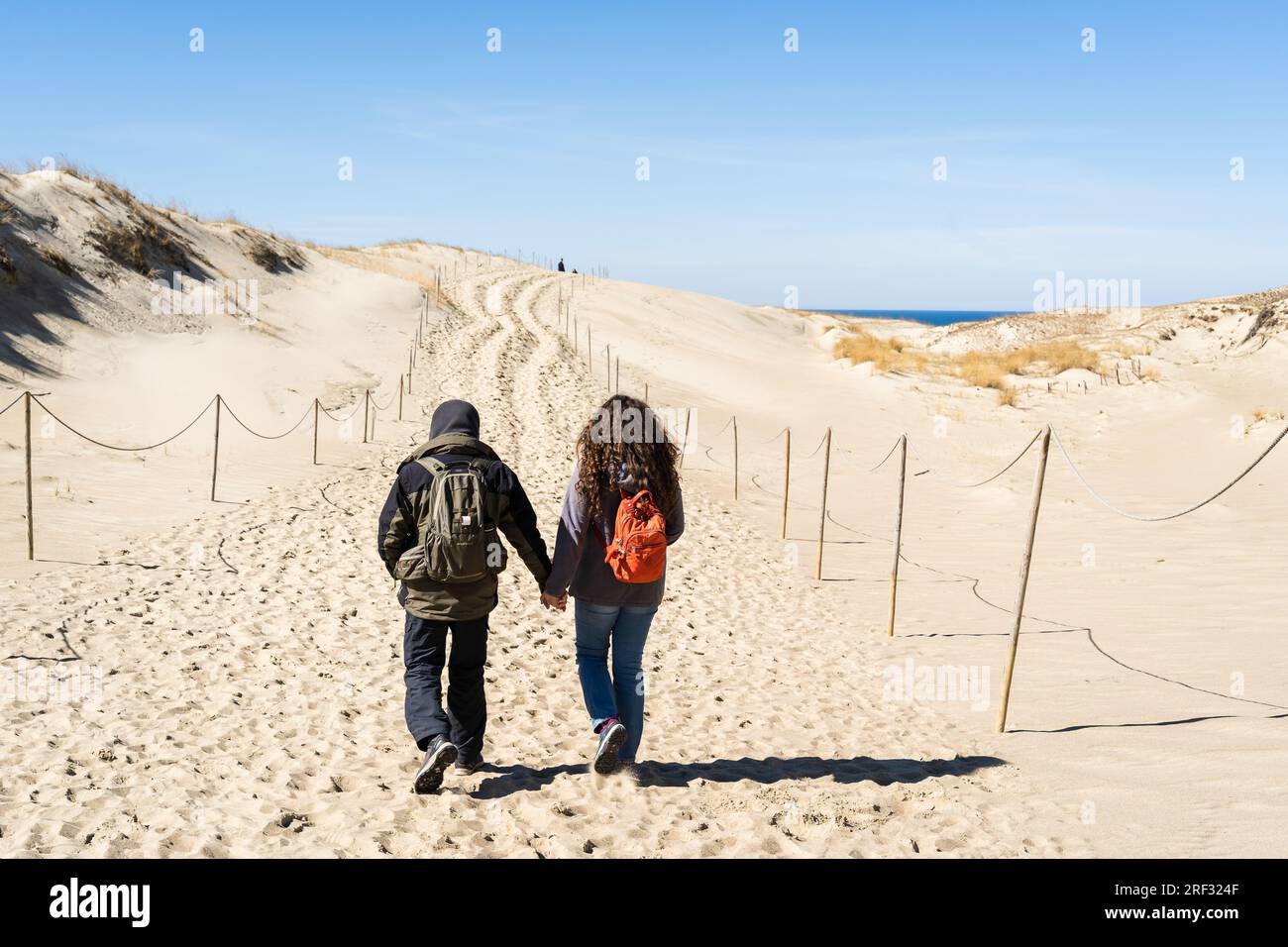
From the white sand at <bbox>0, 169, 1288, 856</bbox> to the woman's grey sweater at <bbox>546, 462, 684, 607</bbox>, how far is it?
1.08m

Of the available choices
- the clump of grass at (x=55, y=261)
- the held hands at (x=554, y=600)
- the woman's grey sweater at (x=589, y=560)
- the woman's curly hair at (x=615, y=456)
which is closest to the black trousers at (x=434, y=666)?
the held hands at (x=554, y=600)

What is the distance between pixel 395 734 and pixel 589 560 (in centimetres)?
197

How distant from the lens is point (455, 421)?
4.21 metres

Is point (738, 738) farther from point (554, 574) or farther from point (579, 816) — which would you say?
point (554, 574)

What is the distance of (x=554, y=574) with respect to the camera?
4.18m

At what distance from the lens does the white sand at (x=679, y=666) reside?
414 centimetres

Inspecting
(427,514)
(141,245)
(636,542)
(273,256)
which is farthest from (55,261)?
(636,542)

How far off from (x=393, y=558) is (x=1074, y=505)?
1339cm

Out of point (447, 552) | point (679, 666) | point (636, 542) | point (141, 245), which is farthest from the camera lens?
point (141, 245)

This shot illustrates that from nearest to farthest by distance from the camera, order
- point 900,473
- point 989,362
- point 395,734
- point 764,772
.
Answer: point 764,772
point 395,734
point 900,473
point 989,362

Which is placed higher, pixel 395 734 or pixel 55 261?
pixel 55 261

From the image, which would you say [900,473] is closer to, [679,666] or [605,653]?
[679,666]

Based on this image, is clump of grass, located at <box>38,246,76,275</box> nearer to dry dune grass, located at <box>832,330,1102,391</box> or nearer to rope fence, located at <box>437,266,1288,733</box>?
rope fence, located at <box>437,266,1288,733</box>
